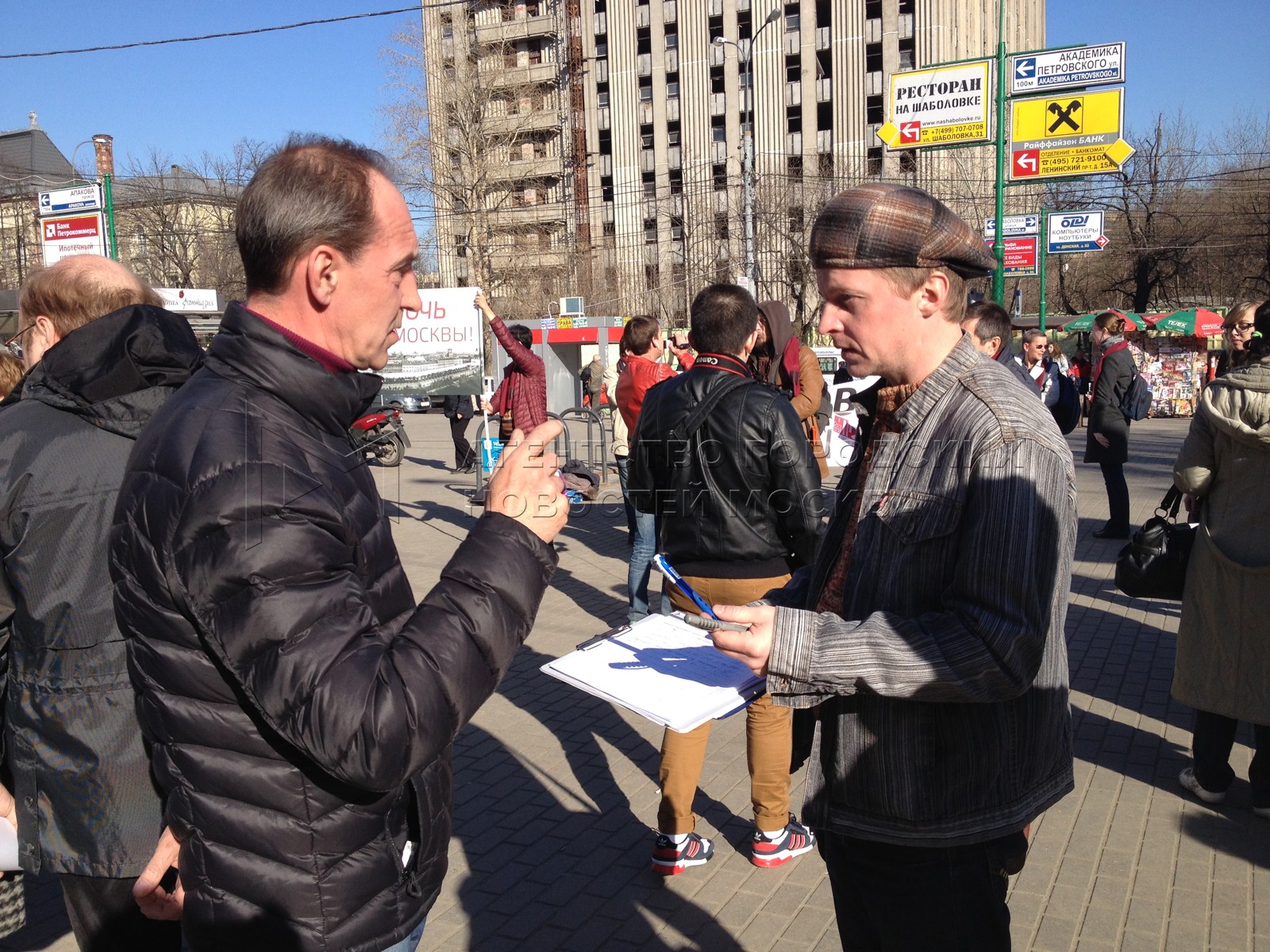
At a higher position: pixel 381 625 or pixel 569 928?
pixel 381 625

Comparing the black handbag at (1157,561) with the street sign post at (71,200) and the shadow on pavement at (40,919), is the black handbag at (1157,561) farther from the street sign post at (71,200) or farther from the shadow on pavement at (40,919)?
the street sign post at (71,200)

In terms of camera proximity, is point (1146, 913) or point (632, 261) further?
point (632, 261)

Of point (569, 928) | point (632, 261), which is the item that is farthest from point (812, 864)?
point (632, 261)

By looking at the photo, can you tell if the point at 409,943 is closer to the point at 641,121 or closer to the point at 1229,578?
the point at 1229,578

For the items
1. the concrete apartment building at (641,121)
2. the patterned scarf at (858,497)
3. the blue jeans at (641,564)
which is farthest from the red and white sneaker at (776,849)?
the concrete apartment building at (641,121)

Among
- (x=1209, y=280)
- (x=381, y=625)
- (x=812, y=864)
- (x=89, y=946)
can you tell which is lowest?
(x=812, y=864)

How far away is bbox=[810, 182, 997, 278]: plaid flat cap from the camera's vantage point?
1831 millimetres

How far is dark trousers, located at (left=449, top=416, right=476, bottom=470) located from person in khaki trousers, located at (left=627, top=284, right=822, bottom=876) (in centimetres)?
1214

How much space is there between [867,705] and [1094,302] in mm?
50596

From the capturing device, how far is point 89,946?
7.80 ft

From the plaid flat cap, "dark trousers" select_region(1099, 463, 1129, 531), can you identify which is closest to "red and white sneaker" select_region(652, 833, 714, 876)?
the plaid flat cap

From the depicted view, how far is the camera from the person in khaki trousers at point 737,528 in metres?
3.87

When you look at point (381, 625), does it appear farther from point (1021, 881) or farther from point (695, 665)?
point (1021, 881)

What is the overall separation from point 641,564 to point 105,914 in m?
4.62
